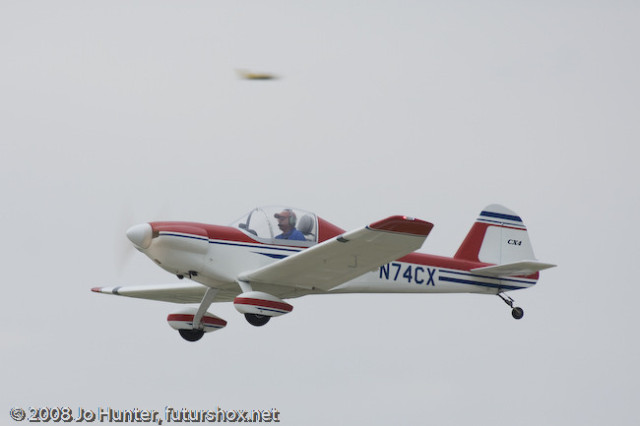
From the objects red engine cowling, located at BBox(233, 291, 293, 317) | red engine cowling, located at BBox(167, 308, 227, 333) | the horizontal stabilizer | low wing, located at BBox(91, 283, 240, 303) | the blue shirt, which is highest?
the blue shirt

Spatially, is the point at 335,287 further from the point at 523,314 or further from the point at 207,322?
the point at 523,314

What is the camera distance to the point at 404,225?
15789 mm

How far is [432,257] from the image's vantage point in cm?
1938

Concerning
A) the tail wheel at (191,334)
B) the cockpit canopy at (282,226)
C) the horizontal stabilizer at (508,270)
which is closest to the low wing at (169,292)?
the tail wheel at (191,334)

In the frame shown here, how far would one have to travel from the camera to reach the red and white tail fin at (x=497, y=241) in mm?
20156

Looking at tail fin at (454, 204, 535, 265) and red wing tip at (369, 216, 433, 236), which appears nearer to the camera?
red wing tip at (369, 216, 433, 236)

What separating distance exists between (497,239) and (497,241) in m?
0.05

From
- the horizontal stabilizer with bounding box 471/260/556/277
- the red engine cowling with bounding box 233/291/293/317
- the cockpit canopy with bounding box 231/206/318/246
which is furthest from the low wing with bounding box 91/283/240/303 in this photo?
the horizontal stabilizer with bounding box 471/260/556/277

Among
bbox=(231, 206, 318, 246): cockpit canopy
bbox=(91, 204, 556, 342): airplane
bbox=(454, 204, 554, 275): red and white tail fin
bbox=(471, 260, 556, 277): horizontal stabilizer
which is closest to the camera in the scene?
bbox=(91, 204, 556, 342): airplane

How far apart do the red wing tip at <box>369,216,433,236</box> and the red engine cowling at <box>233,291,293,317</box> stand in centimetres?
218

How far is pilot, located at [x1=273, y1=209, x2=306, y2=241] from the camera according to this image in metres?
17.9

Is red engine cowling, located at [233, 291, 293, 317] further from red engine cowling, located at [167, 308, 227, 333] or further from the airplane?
red engine cowling, located at [167, 308, 227, 333]

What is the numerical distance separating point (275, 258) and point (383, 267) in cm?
187

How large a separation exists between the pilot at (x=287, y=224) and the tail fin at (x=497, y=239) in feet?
11.6
